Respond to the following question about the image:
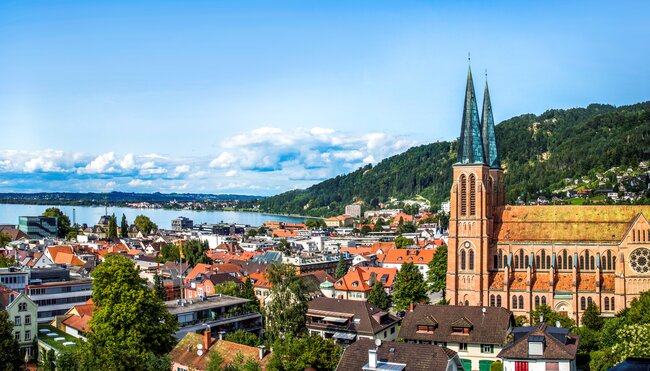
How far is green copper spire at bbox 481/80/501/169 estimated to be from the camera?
78438 millimetres

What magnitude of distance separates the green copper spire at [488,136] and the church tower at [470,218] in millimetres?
3108

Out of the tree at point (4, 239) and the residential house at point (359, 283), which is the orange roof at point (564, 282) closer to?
the residential house at point (359, 283)

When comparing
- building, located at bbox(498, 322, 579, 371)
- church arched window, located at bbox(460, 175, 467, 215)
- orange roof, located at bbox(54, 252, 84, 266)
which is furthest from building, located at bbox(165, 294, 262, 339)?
orange roof, located at bbox(54, 252, 84, 266)

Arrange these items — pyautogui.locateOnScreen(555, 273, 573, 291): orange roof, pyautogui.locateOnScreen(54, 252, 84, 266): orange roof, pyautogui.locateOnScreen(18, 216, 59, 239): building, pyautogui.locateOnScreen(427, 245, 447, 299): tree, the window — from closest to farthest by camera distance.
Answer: the window, pyautogui.locateOnScreen(555, 273, 573, 291): orange roof, pyautogui.locateOnScreen(427, 245, 447, 299): tree, pyautogui.locateOnScreen(54, 252, 84, 266): orange roof, pyautogui.locateOnScreen(18, 216, 59, 239): building

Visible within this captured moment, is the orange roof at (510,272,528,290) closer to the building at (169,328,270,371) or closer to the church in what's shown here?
the church

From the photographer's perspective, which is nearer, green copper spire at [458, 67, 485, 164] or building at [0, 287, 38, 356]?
building at [0, 287, 38, 356]

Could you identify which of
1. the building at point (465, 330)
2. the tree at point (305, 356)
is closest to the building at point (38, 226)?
the building at point (465, 330)

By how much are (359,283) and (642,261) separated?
117 ft

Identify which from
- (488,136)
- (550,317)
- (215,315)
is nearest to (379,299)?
(550,317)

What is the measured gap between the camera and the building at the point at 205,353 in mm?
45062

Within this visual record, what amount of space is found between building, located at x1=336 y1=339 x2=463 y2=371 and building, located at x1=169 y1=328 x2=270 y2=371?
19.2 feet

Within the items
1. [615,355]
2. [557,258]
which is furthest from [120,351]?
[557,258]

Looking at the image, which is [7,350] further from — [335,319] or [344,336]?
[335,319]

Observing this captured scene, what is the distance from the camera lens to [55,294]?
73.4 metres
